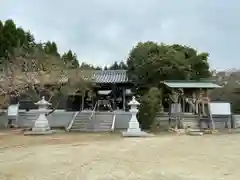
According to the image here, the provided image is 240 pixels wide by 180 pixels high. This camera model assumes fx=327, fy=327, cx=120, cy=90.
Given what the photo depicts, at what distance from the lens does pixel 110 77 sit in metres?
26.6

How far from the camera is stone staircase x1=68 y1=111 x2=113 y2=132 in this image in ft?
65.6

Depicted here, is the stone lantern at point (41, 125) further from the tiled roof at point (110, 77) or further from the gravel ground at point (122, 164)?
the tiled roof at point (110, 77)

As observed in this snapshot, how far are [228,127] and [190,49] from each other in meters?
7.17

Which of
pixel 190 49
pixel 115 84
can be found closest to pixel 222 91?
pixel 190 49

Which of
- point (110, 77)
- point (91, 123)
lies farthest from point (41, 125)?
point (110, 77)

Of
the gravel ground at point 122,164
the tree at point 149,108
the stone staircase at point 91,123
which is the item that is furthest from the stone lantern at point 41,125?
the gravel ground at point 122,164

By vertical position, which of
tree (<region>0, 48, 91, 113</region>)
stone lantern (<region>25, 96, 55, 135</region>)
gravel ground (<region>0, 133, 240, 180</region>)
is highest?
tree (<region>0, 48, 91, 113</region>)

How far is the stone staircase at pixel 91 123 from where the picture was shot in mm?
20000

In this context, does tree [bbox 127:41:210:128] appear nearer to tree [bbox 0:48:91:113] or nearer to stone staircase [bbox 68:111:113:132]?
stone staircase [bbox 68:111:113:132]

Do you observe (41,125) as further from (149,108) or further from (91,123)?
(149,108)

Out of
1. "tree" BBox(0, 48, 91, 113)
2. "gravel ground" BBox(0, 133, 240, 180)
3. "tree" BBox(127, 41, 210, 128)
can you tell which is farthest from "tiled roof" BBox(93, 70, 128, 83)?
"gravel ground" BBox(0, 133, 240, 180)

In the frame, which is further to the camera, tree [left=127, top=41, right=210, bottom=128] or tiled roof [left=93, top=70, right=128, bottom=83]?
tiled roof [left=93, top=70, right=128, bottom=83]

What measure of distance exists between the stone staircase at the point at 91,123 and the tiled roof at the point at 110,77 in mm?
3690

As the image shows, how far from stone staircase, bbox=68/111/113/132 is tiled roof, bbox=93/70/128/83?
3.69 metres
